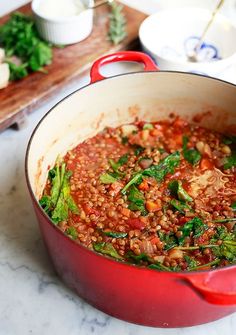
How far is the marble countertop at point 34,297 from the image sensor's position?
1.08 metres

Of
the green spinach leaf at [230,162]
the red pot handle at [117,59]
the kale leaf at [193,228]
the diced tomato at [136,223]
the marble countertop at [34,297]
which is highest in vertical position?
the red pot handle at [117,59]

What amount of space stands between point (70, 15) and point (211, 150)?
27.5 inches

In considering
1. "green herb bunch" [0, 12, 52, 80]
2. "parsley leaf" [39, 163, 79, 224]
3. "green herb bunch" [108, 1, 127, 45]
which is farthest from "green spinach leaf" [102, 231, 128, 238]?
"green herb bunch" [108, 1, 127, 45]

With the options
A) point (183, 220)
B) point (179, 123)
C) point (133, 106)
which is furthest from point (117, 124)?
point (183, 220)

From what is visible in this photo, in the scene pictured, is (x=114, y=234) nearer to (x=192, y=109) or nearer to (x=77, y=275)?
(x=77, y=275)

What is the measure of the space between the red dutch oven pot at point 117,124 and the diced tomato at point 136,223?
8.1 inches

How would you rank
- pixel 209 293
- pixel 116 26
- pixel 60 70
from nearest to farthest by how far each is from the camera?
pixel 209 293 → pixel 60 70 → pixel 116 26

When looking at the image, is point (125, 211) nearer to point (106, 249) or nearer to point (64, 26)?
point (106, 249)

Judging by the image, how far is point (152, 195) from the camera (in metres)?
1.26

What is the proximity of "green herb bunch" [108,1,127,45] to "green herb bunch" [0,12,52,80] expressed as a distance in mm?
221

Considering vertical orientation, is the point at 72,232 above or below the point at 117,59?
below

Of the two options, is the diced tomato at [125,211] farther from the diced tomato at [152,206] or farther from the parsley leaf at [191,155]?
the parsley leaf at [191,155]

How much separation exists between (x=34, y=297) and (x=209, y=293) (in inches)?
17.6

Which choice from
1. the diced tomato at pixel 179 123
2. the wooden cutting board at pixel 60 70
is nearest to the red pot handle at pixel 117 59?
the diced tomato at pixel 179 123
